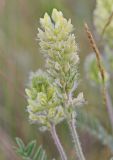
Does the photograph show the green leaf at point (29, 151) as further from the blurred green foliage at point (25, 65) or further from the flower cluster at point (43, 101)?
the blurred green foliage at point (25, 65)

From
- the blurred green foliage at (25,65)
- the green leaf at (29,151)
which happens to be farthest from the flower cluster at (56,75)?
the blurred green foliage at (25,65)

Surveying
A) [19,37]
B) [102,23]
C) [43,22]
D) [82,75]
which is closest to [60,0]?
[19,37]

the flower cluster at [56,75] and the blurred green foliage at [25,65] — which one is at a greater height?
the blurred green foliage at [25,65]

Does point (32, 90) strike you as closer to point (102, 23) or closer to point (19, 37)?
point (102, 23)

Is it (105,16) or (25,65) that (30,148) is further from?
(25,65)

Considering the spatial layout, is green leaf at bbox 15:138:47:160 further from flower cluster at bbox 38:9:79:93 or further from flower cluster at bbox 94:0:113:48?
flower cluster at bbox 94:0:113:48

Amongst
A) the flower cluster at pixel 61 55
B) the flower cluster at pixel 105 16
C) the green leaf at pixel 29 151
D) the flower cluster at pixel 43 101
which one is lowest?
the green leaf at pixel 29 151

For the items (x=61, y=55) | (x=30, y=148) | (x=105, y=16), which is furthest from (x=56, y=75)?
(x=105, y=16)

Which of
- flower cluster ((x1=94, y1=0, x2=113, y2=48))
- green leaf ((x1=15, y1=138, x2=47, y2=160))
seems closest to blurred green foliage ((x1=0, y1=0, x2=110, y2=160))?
flower cluster ((x1=94, y1=0, x2=113, y2=48))
